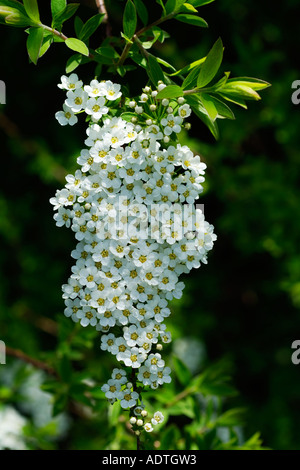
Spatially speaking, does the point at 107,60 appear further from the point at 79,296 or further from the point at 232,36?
the point at 232,36

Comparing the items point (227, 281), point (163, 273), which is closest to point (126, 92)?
point (163, 273)

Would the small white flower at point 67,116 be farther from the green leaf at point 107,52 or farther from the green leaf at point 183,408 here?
the green leaf at point 183,408

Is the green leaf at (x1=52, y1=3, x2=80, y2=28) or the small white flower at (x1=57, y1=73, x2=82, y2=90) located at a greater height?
the green leaf at (x1=52, y1=3, x2=80, y2=28)

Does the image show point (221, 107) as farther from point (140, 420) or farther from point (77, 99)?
point (140, 420)

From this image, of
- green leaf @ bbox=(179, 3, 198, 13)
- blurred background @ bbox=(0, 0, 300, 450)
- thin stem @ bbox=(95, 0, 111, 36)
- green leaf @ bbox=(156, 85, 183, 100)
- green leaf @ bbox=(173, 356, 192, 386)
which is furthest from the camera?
blurred background @ bbox=(0, 0, 300, 450)

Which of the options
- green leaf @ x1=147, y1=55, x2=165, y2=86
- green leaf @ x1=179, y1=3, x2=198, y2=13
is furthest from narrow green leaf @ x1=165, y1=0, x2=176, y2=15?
green leaf @ x1=147, y1=55, x2=165, y2=86

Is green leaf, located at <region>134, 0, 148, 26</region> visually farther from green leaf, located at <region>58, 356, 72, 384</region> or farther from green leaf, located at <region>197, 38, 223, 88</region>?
green leaf, located at <region>58, 356, 72, 384</region>
